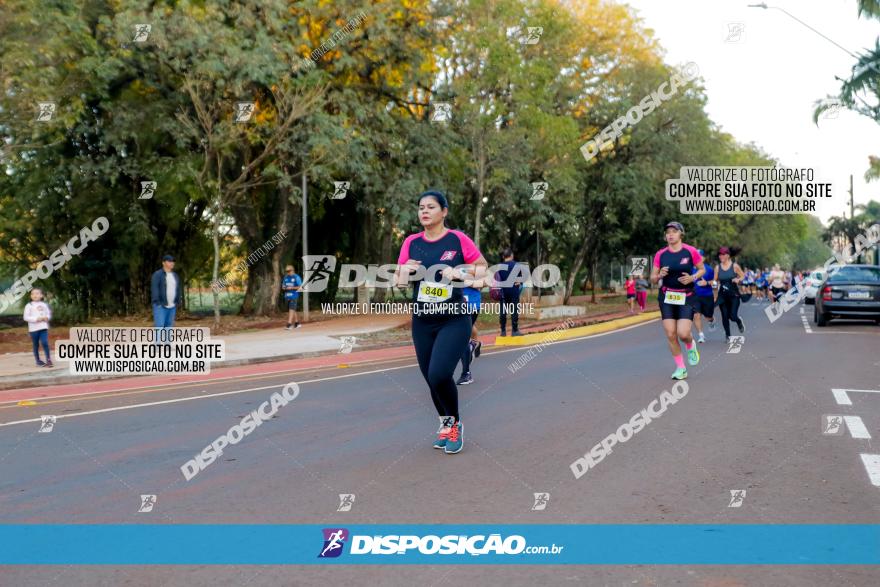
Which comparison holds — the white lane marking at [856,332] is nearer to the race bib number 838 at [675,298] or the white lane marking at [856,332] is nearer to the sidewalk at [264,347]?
the sidewalk at [264,347]

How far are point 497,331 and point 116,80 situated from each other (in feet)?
40.1

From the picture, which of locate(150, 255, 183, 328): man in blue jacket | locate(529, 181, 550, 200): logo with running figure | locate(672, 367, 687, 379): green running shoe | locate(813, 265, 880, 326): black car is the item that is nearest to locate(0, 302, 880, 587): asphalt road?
locate(672, 367, 687, 379): green running shoe

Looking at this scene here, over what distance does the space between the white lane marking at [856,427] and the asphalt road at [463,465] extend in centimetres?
3

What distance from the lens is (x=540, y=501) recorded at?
5.21 meters

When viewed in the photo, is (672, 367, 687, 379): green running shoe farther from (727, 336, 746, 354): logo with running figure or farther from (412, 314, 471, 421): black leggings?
(412, 314, 471, 421): black leggings

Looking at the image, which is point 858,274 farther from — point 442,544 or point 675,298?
point 442,544

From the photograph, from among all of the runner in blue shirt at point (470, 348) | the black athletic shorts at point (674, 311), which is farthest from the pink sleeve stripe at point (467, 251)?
the black athletic shorts at point (674, 311)

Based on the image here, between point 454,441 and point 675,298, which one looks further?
point 675,298

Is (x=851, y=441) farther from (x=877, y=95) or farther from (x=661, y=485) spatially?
(x=877, y=95)

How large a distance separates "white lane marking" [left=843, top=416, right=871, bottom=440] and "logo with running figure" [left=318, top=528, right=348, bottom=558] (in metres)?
4.72

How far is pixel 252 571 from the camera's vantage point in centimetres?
408

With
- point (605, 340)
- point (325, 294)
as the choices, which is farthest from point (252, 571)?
point (325, 294)

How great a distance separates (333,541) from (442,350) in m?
2.27

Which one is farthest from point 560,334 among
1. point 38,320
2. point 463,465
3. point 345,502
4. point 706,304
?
point 345,502
